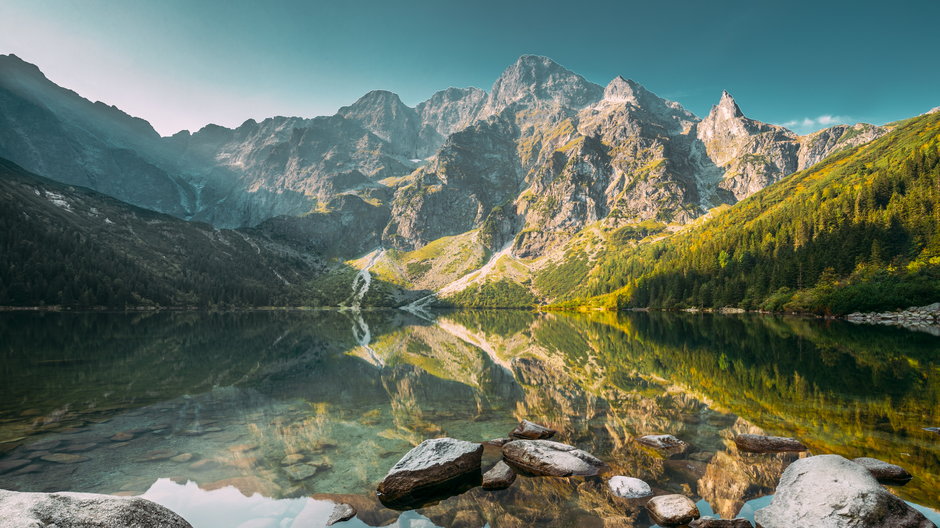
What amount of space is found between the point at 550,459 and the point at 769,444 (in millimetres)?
9723

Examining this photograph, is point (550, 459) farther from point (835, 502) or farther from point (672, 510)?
point (835, 502)

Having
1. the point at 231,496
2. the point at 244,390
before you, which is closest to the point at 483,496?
the point at 231,496

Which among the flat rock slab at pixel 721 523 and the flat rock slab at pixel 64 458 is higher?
the flat rock slab at pixel 721 523

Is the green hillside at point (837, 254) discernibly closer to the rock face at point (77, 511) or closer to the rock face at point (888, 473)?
the rock face at point (888, 473)

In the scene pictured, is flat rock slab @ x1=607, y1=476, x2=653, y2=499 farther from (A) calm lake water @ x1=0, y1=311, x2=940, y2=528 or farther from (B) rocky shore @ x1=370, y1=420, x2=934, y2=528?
→ (A) calm lake water @ x1=0, y1=311, x2=940, y2=528

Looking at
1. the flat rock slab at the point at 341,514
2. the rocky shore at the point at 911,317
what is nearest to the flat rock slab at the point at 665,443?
the flat rock slab at the point at 341,514

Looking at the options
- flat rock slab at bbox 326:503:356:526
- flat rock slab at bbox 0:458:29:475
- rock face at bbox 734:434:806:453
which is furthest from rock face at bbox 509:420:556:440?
flat rock slab at bbox 0:458:29:475

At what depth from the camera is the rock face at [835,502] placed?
9.88m

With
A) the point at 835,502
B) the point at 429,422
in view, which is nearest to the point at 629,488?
the point at 835,502

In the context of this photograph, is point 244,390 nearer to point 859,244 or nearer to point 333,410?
point 333,410

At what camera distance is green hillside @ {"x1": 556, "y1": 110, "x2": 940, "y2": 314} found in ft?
316

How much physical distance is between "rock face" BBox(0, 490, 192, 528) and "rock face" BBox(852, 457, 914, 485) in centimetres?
1991

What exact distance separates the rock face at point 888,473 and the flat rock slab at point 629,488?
23.1ft

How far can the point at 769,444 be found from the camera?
16766mm
